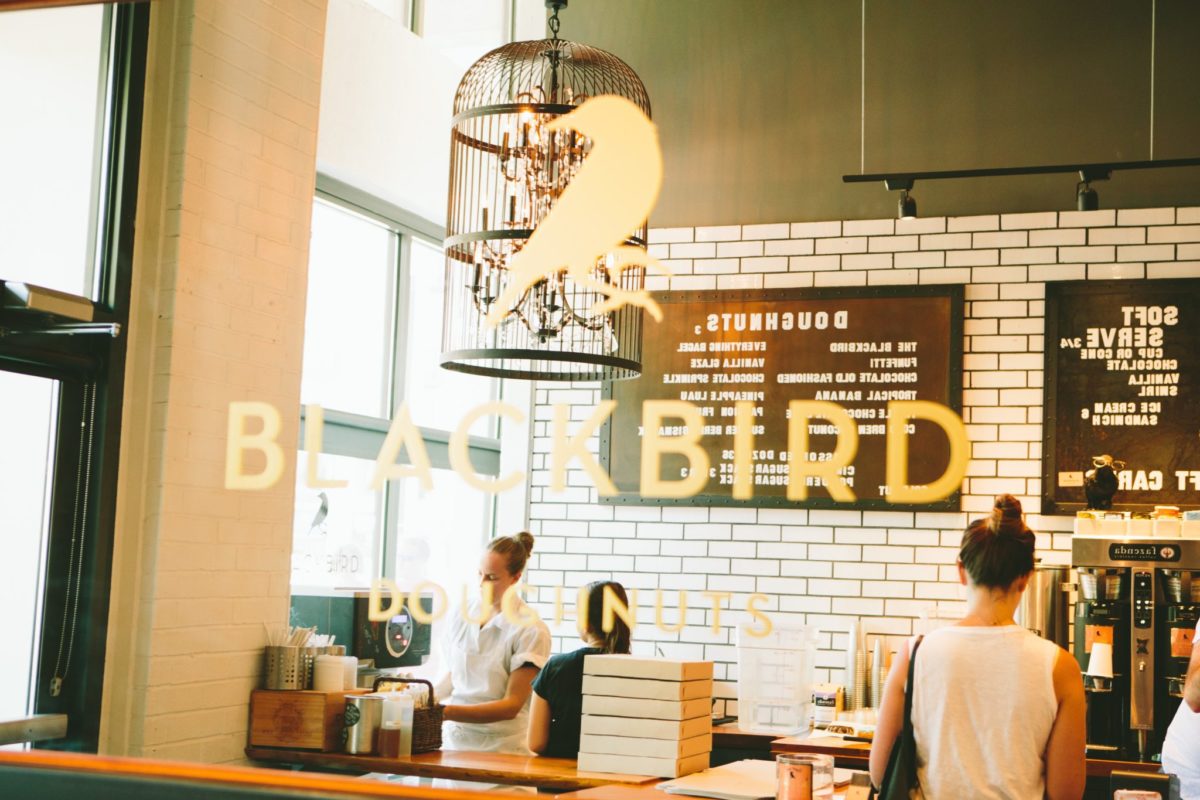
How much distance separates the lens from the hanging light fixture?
12.4 feet

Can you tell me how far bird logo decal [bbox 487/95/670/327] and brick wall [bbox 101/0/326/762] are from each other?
2.63 feet

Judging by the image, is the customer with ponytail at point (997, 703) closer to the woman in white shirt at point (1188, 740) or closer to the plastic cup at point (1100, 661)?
the woman in white shirt at point (1188, 740)

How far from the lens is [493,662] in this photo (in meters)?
4.50

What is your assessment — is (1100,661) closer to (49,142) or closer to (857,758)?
(857,758)

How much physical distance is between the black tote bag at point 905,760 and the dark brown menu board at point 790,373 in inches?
99.9

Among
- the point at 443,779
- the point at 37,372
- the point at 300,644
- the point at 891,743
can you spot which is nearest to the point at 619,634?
the point at 443,779

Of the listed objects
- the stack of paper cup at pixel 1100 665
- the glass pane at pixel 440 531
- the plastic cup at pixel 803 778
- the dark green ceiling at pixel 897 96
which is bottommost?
the plastic cup at pixel 803 778

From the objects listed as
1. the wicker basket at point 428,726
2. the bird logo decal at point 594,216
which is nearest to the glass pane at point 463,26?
the bird logo decal at point 594,216

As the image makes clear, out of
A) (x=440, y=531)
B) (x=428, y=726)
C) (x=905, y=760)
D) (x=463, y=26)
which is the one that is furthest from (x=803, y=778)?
(x=463, y=26)

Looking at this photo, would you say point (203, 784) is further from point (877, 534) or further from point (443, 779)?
point (877, 534)

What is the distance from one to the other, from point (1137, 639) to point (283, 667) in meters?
2.89

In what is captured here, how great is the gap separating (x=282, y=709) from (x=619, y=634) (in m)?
1.10

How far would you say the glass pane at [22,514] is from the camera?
3584 mm

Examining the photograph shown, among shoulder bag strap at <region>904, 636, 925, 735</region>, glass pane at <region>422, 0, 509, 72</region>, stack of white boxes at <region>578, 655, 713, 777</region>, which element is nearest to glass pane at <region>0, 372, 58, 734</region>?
stack of white boxes at <region>578, 655, 713, 777</region>
